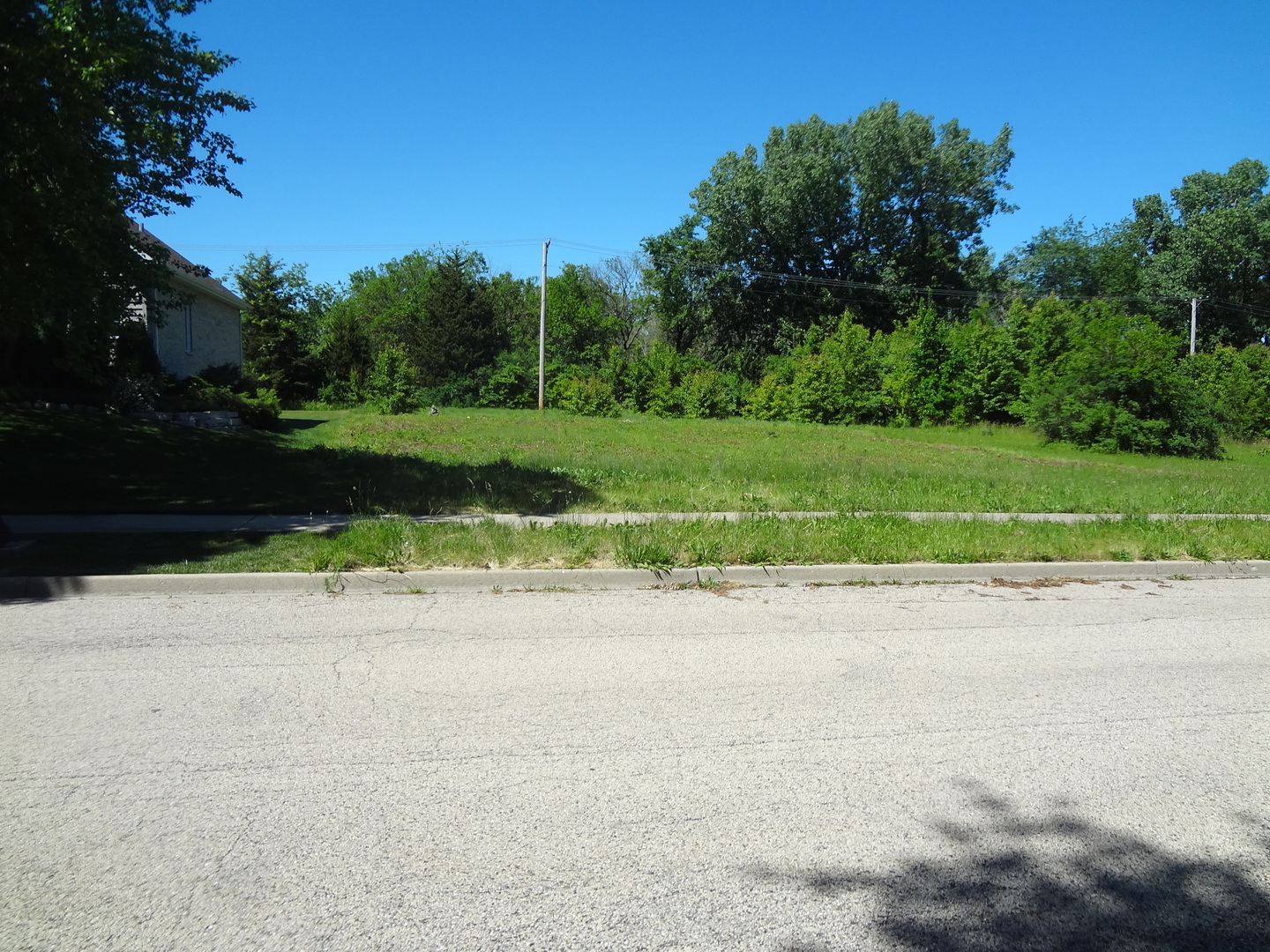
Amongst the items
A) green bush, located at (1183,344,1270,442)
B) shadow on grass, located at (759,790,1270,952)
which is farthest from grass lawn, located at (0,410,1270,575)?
green bush, located at (1183,344,1270,442)

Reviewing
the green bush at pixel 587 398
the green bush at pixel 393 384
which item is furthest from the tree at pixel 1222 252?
the green bush at pixel 393 384

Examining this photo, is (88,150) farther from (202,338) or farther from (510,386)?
(510,386)

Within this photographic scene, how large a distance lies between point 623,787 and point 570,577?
455 cm

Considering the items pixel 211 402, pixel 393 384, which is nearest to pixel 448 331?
pixel 393 384

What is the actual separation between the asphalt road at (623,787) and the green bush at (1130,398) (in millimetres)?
23654

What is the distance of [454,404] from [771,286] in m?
21.3

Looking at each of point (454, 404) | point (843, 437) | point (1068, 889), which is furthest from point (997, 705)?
point (454, 404)

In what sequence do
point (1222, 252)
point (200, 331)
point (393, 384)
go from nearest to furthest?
point (200, 331) → point (393, 384) → point (1222, 252)

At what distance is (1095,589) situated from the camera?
29.5 feet

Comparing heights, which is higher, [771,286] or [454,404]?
[771,286]

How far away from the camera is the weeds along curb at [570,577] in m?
7.89

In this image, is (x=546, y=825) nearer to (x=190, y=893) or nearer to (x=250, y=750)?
(x=190, y=893)

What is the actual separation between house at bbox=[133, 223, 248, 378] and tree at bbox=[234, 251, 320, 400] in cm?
1147

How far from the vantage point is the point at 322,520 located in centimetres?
1090
